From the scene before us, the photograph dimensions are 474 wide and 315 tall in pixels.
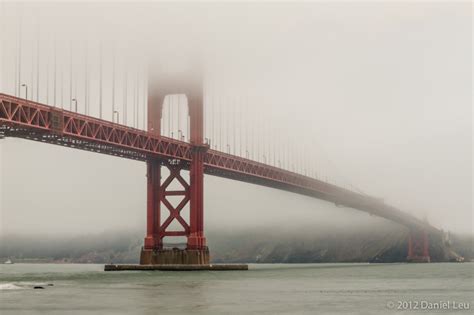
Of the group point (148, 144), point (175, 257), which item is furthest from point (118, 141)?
point (175, 257)

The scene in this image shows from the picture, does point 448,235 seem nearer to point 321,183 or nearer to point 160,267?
point 321,183

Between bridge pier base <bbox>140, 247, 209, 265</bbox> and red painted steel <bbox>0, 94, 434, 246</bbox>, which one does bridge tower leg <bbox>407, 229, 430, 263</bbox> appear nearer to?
red painted steel <bbox>0, 94, 434, 246</bbox>

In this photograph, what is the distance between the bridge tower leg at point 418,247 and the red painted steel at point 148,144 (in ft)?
203

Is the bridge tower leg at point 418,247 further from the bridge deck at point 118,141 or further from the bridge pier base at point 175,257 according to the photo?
the bridge pier base at point 175,257

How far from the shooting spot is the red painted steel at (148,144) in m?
56.4

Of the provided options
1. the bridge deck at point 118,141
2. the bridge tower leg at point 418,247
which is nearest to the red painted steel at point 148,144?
the bridge deck at point 118,141

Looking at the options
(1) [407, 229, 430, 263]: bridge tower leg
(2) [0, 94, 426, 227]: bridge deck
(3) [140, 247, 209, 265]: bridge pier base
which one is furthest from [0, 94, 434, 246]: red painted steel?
(1) [407, 229, 430, 263]: bridge tower leg

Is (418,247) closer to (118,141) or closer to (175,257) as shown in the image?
(175,257)

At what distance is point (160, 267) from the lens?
239 feet

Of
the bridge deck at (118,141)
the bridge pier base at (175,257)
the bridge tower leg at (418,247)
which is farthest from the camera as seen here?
the bridge tower leg at (418,247)

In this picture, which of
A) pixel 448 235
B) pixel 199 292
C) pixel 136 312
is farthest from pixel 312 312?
pixel 448 235

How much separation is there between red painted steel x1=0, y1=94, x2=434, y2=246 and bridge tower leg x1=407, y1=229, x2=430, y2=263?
61922 mm

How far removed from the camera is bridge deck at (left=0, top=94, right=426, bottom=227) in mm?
55938

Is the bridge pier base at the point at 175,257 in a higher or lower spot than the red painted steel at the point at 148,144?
lower
